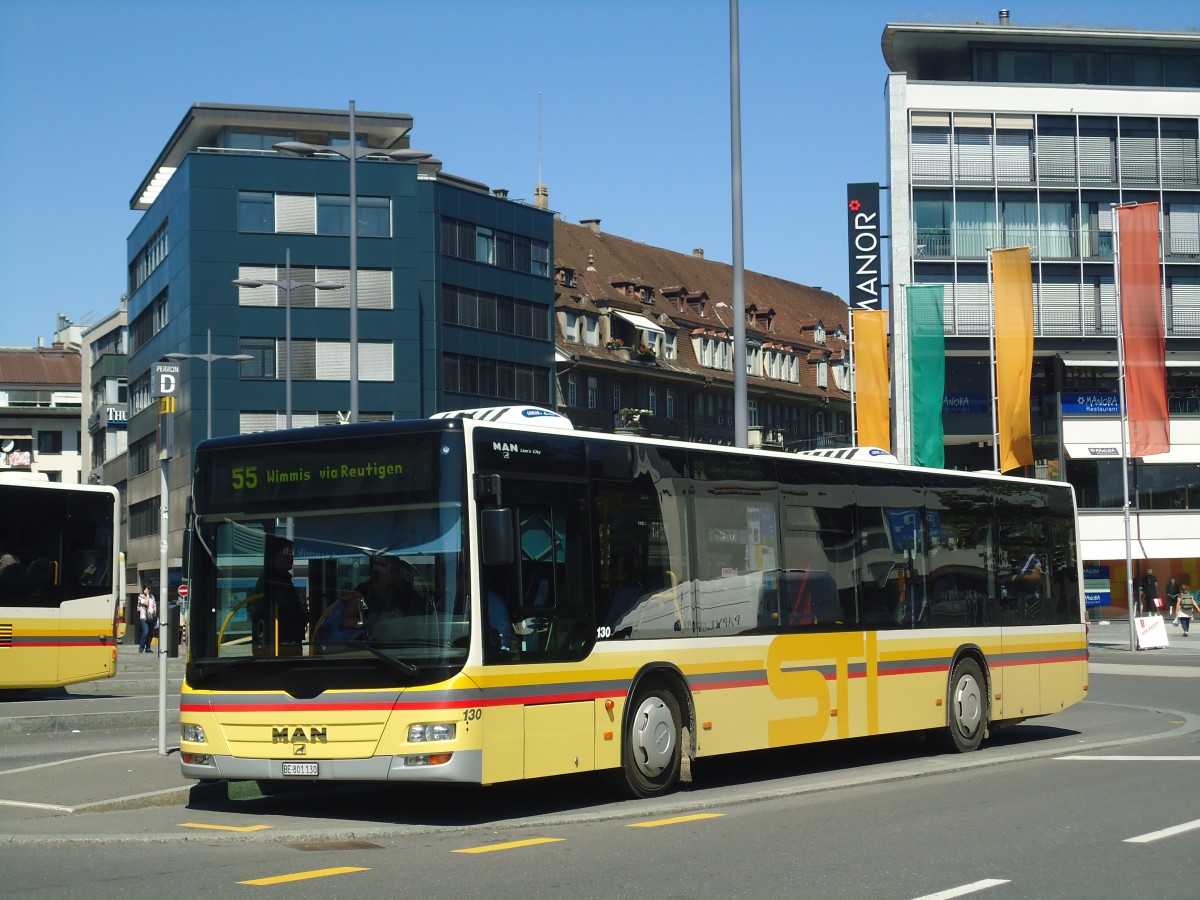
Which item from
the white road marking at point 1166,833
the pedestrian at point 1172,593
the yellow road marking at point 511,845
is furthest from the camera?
the pedestrian at point 1172,593

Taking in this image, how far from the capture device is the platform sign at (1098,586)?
205 ft

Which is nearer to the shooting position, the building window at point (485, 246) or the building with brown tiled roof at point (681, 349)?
the building window at point (485, 246)

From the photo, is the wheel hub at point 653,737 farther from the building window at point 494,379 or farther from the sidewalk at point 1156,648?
the building window at point 494,379

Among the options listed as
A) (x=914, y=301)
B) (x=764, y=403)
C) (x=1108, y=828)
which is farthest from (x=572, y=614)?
(x=764, y=403)

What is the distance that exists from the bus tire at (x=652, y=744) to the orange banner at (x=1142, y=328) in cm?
3414

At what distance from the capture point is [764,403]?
92000 mm

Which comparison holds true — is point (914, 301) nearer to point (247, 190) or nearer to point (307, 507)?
point (247, 190)

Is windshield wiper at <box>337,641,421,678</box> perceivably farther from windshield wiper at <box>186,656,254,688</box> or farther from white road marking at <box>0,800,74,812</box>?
white road marking at <box>0,800,74,812</box>

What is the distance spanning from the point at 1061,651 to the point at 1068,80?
156 ft

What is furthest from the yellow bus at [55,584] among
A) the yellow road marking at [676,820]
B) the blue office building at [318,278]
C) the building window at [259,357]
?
the building window at [259,357]

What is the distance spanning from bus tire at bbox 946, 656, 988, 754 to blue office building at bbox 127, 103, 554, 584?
47878 mm

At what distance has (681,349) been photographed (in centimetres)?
8731

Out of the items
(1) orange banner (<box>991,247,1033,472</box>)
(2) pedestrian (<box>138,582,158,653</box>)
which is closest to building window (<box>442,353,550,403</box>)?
(2) pedestrian (<box>138,582,158,653</box>)

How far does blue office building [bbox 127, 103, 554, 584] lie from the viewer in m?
66.4
